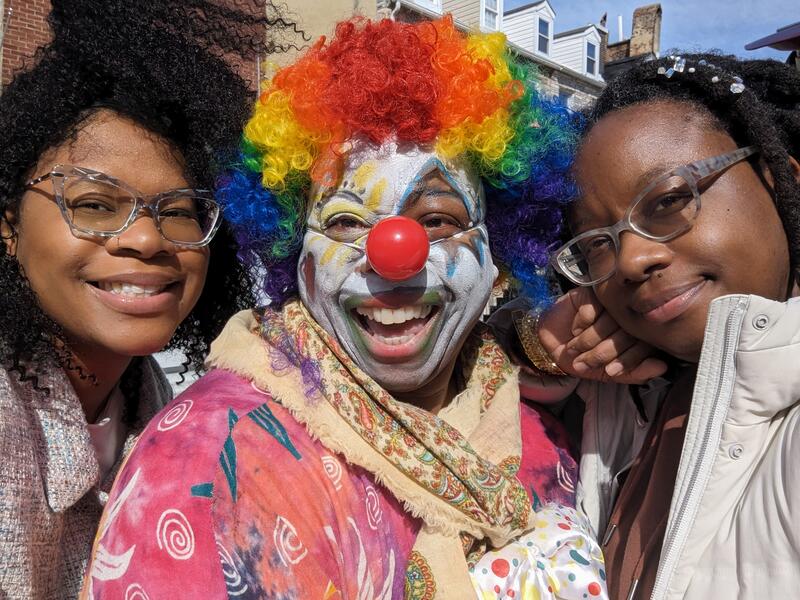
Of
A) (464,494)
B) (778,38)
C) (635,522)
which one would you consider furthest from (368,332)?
(778,38)

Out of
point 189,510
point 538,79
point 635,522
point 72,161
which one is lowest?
point 635,522

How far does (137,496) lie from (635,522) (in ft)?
3.74

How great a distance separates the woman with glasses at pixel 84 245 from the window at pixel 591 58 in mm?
14633

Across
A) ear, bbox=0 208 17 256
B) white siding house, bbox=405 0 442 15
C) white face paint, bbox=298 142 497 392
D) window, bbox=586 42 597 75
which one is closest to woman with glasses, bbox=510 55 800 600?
white face paint, bbox=298 142 497 392

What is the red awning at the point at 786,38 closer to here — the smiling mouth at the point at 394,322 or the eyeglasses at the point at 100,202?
the smiling mouth at the point at 394,322

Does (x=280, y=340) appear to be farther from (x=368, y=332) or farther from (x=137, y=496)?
(x=137, y=496)

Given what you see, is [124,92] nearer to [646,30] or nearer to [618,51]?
[646,30]

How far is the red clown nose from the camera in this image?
1617 mm

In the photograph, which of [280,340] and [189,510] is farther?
[280,340]

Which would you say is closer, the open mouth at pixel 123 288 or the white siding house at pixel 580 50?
the open mouth at pixel 123 288

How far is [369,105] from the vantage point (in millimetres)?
1771

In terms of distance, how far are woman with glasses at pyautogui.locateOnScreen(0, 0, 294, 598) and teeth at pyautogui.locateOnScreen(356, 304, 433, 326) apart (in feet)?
1.92

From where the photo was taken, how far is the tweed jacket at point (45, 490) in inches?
63.7

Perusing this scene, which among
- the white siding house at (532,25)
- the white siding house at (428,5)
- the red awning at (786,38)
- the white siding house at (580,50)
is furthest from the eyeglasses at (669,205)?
the white siding house at (580,50)
